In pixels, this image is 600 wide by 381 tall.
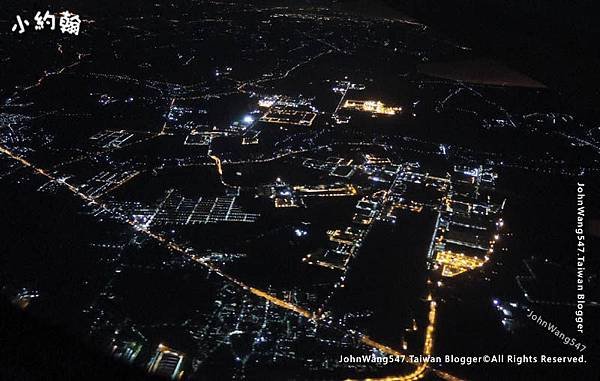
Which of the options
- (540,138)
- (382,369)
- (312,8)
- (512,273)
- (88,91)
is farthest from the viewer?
(312,8)

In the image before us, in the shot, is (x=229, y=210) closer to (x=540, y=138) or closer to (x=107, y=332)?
(x=107, y=332)

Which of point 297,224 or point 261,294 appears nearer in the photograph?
point 261,294

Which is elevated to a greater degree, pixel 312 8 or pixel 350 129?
pixel 312 8

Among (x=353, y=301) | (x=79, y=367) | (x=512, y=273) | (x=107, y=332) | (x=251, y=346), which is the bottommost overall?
(x=79, y=367)

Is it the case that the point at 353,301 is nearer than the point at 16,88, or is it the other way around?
the point at 353,301

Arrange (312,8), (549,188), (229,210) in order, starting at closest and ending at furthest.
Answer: (229,210), (549,188), (312,8)

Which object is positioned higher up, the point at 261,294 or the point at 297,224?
the point at 297,224

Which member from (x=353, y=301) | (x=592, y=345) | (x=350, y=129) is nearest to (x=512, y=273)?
(x=592, y=345)
